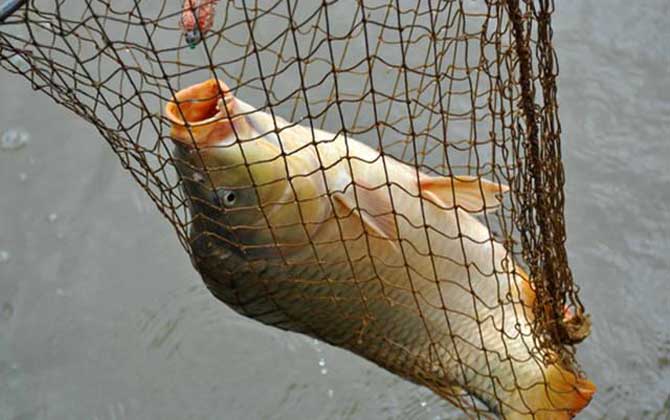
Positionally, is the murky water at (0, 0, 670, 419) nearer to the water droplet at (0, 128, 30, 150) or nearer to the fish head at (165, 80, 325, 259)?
the water droplet at (0, 128, 30, 150)

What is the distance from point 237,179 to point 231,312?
1553 mm

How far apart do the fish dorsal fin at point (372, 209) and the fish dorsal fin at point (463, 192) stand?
0.08 metres

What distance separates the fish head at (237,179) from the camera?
1.83 metres

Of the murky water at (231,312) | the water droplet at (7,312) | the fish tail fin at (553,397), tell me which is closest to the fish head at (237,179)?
the fish tail fin at (553,397)

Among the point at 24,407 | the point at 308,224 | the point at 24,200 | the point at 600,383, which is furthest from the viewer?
the point at 24,200

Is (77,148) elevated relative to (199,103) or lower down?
lower down

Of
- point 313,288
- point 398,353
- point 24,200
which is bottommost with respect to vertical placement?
point 24,200

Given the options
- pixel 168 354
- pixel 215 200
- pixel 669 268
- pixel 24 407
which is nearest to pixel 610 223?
pixel 669 268

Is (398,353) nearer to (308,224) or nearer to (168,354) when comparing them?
(308,224)

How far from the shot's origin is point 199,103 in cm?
184

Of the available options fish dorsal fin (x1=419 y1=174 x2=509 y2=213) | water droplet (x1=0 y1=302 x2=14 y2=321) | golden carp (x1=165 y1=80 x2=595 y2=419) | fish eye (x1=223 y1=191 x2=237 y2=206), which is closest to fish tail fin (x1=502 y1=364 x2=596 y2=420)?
golden carp (x1=165 y1=80 x2=595 y2=419)

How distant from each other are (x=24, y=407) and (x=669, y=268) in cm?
207

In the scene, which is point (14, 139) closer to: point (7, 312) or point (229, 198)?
point (7, 312)

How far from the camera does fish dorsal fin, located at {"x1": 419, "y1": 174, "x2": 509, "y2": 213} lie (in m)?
1.97
